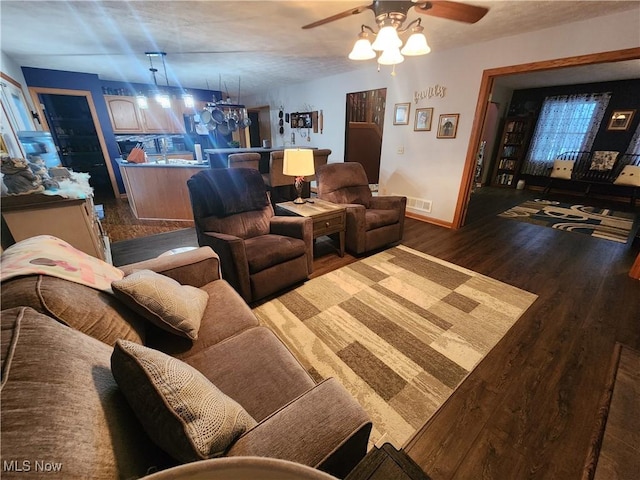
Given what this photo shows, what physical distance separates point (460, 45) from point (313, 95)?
10.4 ft

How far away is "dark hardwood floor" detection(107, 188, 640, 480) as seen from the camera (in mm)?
1190

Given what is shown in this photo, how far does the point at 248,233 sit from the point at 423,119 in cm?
320

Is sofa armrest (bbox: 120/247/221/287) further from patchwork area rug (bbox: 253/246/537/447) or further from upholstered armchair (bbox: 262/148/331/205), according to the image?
upholstered armchair (bbox: 262/148/331/205)

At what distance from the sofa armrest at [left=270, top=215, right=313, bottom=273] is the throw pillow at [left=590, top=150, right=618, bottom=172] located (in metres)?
6.84

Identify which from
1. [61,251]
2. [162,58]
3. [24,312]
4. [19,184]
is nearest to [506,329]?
[24,312]

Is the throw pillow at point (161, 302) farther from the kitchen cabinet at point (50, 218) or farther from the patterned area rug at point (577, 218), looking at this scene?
the patterned area rug at point (577, 218)

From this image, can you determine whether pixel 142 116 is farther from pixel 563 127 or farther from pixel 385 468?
pixel 563 127

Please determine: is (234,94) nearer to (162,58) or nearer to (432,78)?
(162,58)

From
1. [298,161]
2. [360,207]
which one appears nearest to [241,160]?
[298,161]

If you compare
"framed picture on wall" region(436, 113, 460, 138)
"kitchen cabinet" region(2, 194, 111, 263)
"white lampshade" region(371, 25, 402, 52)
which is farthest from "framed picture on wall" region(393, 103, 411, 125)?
"kitchen cabinet" region(2, 194, 111, 263)

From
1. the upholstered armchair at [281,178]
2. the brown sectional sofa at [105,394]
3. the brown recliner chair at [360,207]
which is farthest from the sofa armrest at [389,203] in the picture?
the brown sectional sofa at [105,394]

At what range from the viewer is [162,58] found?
392 centimetres

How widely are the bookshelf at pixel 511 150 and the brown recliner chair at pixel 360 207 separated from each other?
17.3ft

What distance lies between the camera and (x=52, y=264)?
1.00 m
